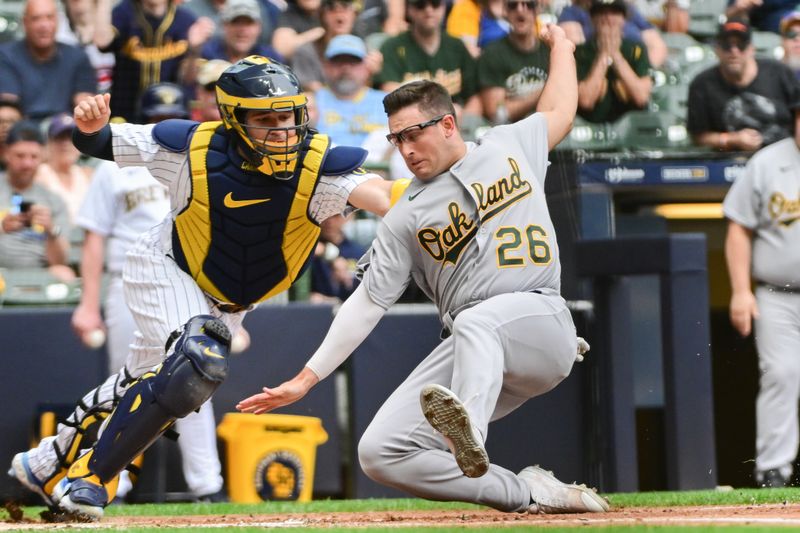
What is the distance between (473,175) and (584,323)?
292 centimetres

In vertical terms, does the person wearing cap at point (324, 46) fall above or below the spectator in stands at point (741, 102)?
above

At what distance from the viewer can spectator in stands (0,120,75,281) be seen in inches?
308

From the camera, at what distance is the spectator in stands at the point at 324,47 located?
362 inches

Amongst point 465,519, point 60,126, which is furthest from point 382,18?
point 465,519

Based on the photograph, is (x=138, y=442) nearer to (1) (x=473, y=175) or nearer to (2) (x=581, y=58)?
(1) (x=473, y=175)

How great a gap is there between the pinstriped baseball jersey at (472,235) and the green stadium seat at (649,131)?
2949 mm

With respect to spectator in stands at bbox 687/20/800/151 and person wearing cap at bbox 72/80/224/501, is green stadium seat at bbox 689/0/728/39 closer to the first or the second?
spectator in stands at bbox 687/20/800/151

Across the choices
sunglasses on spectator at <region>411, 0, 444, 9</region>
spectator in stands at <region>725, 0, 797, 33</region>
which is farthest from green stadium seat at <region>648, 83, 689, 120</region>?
sunglasses on spectator at <region>411, 0, 444, 9</region>

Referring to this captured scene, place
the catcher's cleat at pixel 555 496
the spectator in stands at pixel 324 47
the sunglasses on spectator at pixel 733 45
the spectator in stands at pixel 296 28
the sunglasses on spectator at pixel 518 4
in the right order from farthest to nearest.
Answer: the spectator in stands at pixel 296 28
the spectator in stands at pixel 324 47
the sunglasses on spectator at pixel 518 4
the sunglasses on spectator at pixel 733 45
the catcher's cleat at pixel 555 496

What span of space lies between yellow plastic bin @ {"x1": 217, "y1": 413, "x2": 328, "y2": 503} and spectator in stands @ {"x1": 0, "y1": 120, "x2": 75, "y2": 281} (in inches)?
55.2

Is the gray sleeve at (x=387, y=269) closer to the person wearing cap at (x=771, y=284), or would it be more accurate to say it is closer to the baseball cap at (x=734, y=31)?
the person wearing cap at (x=771, y=284)

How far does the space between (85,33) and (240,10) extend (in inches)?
45.3

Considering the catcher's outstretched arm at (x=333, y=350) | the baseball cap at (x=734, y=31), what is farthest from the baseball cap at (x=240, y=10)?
the catcher's outstretched arm at (x=333, y=350)

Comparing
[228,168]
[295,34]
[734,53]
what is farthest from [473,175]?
[295,34]
